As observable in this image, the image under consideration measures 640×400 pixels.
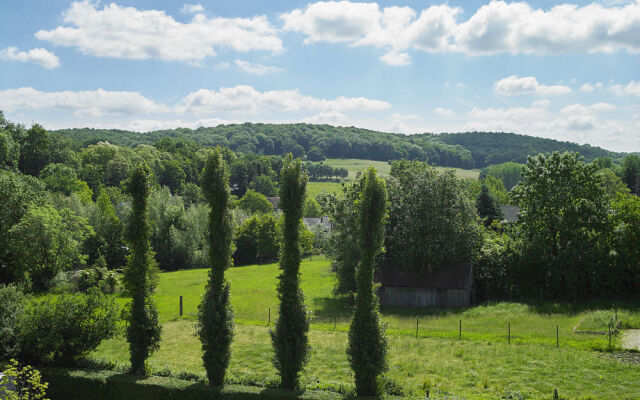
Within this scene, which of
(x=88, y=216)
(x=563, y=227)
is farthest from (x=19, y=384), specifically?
(x=88, y=216)

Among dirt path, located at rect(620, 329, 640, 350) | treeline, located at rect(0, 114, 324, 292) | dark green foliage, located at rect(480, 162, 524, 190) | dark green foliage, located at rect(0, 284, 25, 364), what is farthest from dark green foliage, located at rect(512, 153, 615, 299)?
dark green foliage, located at rect(480, 162, 524, 190)

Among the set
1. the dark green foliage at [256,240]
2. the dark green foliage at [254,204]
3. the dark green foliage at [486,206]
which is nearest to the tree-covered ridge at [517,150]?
the dark green foliage at [254,204]

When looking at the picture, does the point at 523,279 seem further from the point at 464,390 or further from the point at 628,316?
the point at 464,390

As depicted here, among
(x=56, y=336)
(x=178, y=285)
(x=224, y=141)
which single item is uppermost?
(x=224, y=141)

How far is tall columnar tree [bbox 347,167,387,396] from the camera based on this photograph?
1593 cm

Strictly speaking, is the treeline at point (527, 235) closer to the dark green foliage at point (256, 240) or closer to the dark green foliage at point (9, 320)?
the dark green foliage at point (9, 320)

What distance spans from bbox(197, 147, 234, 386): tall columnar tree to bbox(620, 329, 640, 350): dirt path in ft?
63.2

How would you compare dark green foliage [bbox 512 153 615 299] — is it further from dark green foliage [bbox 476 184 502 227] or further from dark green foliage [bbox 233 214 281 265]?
dark green foliage [bbox 233 214 281 265]

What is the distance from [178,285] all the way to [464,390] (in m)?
34.8

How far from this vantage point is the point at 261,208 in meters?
96.7

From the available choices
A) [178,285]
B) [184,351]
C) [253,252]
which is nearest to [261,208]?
[253,252]

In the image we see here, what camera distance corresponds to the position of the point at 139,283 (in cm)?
1856

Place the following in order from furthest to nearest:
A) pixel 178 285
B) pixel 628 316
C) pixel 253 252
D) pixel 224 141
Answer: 1. pixel 224 141
2. pixel 253 252
3. pixel 178 285
4. pixel 628 316

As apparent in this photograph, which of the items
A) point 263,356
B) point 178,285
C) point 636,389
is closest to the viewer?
point 636,389
